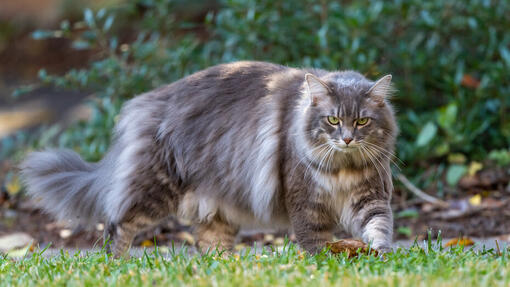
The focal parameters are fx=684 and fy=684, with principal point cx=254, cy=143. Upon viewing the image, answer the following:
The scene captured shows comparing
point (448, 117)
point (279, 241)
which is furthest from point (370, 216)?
point (448, 117)

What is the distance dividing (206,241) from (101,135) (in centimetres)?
226

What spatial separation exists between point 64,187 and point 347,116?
6.74ft

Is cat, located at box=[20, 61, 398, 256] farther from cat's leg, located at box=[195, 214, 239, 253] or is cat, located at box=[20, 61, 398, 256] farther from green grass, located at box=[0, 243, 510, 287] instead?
green grass, located at box=[0, 243, 510, 287]

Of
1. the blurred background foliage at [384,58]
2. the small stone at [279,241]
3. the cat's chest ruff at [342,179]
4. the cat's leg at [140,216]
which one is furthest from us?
the blurred background foliage at [384,58]

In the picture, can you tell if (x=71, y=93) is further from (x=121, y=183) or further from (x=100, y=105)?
(x=121, y=183)

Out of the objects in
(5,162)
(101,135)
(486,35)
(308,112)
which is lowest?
(5,162)

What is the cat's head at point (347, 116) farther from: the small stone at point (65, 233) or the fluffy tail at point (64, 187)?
the small stone at point (65, 233)

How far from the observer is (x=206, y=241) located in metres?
4.88

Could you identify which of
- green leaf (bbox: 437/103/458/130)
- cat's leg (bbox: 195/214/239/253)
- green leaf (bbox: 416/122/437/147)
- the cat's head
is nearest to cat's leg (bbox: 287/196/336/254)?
the cat's head

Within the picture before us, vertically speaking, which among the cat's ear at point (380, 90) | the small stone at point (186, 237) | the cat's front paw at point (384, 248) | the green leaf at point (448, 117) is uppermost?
the cat's ear at point (380, 90)

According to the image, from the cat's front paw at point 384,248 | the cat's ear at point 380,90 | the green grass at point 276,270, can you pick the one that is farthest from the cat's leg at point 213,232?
the cat's ear at point 380,90

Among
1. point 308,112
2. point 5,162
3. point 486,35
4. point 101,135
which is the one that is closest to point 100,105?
point 101,135

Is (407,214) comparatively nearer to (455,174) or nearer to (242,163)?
(455,174)

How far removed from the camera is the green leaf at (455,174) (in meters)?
6.31
